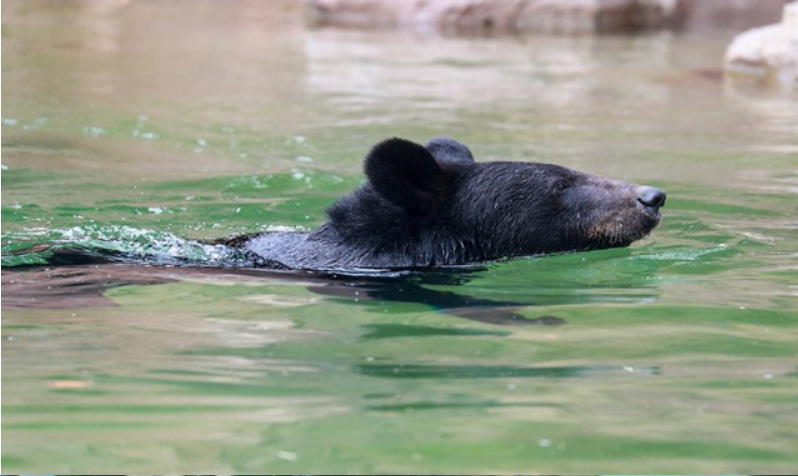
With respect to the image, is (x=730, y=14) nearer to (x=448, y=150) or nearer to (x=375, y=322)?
(x=448, y=150)

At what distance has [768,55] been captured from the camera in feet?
60.0

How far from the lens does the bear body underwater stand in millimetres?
6629

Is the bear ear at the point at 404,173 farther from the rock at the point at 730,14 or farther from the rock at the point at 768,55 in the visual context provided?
Answer: the rock at the point at 730,14

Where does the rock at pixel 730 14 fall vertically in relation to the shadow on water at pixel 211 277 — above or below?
below

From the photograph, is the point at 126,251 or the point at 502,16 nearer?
the point at 126,251

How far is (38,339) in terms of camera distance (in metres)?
5.21

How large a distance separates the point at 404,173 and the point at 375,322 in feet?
3.62

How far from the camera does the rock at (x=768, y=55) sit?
17953mm

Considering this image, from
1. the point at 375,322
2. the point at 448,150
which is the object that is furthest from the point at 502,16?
the point at 375,322

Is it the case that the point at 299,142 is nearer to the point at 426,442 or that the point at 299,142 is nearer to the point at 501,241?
the point at 501,241

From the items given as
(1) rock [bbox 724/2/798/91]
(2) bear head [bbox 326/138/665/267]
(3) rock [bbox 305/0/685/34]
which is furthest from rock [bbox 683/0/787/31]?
(2) bear head [bbox 326/138/665/267]

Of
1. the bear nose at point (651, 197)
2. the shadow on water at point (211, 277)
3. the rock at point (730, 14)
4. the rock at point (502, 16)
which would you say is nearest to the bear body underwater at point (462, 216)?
the bear nose at point (651, 197)

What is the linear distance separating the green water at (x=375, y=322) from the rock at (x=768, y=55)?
3.95 meters

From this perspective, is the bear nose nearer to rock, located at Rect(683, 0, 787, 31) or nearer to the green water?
the green water
